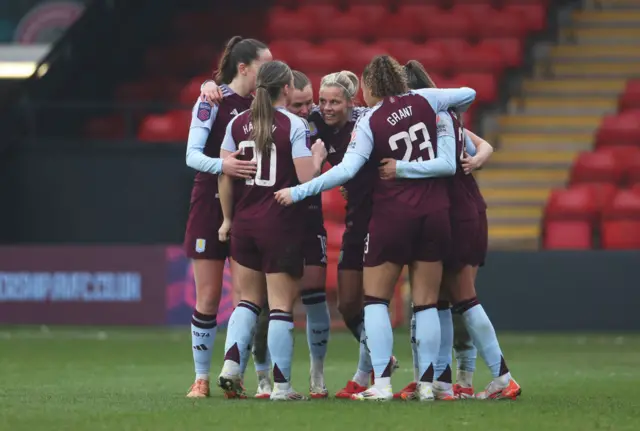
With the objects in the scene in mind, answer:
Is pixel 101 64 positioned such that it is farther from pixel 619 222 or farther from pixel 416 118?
pixel 416 118

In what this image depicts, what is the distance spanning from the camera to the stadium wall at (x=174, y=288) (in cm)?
→ 1524

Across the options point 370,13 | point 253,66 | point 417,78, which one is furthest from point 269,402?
point 370,13

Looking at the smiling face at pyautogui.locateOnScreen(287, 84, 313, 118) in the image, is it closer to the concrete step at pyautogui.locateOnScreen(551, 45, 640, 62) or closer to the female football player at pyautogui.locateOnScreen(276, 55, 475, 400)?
the female football player at pyautogui.locateOnScreen(276, 55, 475, 400)

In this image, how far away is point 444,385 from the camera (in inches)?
330

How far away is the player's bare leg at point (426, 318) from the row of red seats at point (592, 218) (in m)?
8.44

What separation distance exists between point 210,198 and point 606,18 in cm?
1330

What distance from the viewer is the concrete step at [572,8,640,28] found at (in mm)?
20688

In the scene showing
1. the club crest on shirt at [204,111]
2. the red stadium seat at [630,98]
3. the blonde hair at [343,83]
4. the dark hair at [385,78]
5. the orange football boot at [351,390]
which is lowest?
the orange football boot at [351,390]

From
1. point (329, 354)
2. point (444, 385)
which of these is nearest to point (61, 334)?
point (329, 354)

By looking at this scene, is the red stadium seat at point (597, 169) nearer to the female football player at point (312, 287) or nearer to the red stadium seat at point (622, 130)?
the red stadium seat at point (622, 130)

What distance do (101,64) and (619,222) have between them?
7659 millimetres

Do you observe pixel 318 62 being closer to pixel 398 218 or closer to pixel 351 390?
pixel 351 390

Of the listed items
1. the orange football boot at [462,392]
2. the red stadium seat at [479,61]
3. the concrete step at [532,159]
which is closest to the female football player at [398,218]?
the orange football boot at [462,392]

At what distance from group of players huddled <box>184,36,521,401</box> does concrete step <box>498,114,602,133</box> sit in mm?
10561
